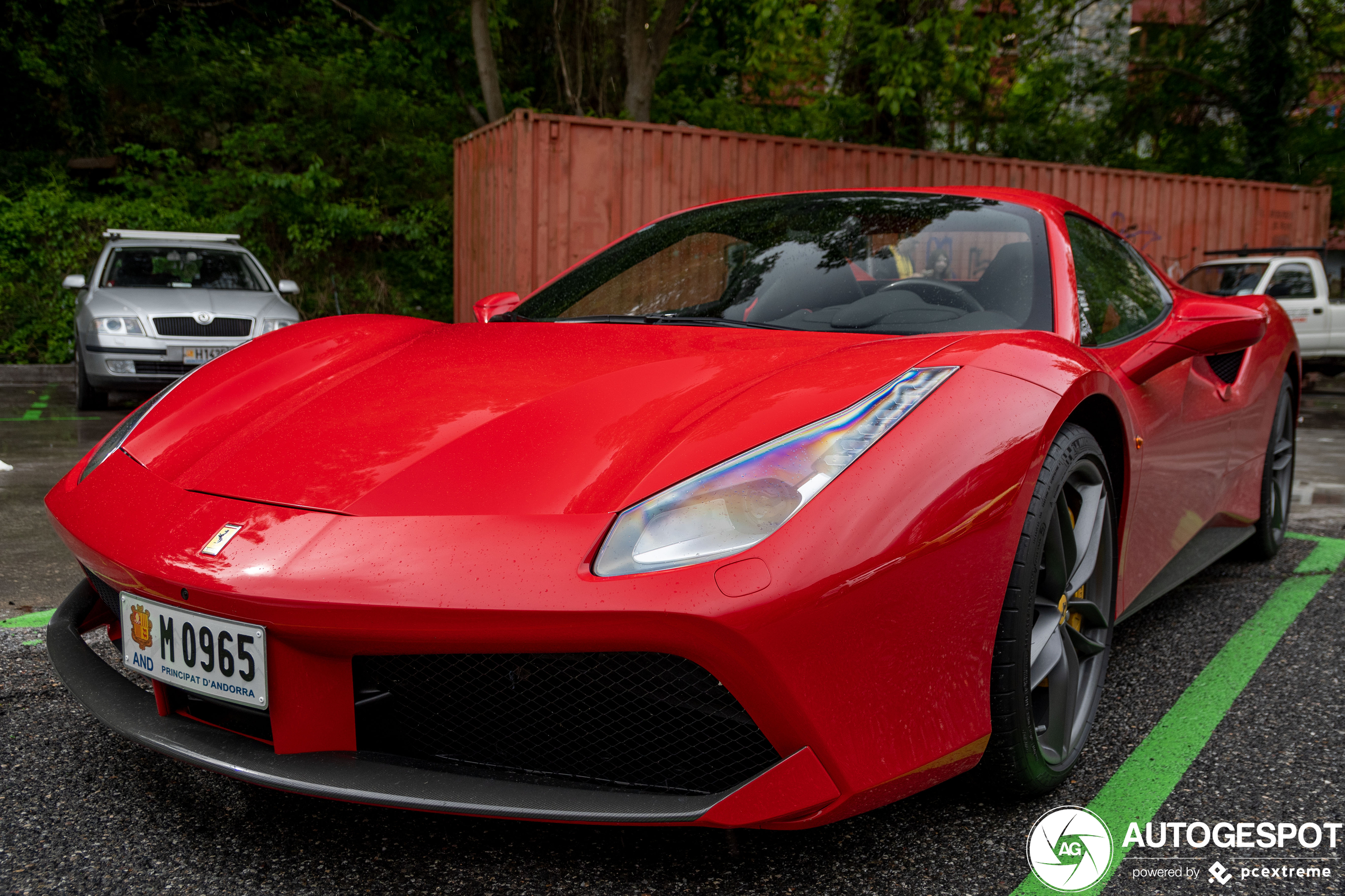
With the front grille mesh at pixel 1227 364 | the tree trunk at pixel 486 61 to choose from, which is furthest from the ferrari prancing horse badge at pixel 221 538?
the tree trunk at pixel 486 61

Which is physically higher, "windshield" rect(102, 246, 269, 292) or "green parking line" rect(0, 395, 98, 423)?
"windshield" rect(102, 246, 269, 292)

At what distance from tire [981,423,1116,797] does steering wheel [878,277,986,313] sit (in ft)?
1.61

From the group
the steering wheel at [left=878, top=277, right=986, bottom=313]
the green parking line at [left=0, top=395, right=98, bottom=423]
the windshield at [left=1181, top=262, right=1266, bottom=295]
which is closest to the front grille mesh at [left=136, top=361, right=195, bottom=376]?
the green parking line at [left=0, top=395, right=98, bottom=423]

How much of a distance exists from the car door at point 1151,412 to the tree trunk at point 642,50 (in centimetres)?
849

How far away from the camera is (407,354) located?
238 centimetres

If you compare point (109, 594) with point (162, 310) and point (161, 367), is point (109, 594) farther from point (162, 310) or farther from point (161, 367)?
point (162, 310)

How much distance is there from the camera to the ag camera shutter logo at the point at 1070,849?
5.59 ft

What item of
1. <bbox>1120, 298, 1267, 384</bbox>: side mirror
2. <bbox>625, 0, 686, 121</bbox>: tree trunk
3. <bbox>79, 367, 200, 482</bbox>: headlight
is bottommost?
<bbox>79, 367, 200, 482</bbox>: headlight

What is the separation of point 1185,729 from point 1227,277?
11.3 meters

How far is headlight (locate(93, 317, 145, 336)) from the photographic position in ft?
25.5

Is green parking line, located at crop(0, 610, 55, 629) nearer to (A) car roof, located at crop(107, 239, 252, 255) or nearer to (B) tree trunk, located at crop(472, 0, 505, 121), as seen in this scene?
(A) car roof, located at crop(107, 239, 252, 255)

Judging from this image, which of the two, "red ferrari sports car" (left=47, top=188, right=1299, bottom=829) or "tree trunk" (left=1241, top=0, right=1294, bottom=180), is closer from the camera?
"red ferrari sports car" (left=47, top=188, right=1299, bottom=829)

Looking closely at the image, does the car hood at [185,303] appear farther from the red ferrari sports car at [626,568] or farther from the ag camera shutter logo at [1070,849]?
the ag camera shutter logo at [1070,849]

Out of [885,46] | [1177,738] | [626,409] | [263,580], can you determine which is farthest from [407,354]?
[885,46]
